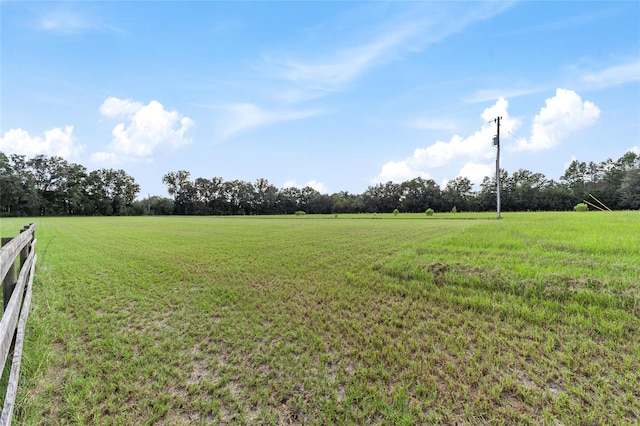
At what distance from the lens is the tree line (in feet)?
171

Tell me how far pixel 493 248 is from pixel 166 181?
8567 centimetres

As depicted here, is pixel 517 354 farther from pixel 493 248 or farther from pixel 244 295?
pixel 493 248

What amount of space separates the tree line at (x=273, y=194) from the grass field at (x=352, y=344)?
5923 centimetres

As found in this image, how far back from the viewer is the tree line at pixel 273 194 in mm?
52062

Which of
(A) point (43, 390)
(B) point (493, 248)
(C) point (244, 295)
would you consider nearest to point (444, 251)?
(B) point (493, 248)

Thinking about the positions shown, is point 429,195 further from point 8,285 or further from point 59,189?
point 59,189

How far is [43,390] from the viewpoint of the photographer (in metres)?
2.56

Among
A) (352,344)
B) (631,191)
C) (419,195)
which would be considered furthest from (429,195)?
(352,344)

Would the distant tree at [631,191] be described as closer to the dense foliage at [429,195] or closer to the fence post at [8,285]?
the dense foliage at [429,195]

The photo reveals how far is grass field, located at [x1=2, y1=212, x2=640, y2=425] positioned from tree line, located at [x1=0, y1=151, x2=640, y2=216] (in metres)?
59.2

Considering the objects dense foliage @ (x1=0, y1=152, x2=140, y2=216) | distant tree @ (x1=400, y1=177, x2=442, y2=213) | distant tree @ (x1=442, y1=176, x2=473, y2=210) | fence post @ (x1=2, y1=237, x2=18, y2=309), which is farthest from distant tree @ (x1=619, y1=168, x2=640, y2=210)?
dense foliage @ (x1=0, y1=152, x2=140, y2=216)

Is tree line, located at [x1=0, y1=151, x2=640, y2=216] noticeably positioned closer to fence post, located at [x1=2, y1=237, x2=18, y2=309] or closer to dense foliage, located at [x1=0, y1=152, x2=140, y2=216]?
dense foliage, located at [x1=0, y1=152, x2=140, y2=216]

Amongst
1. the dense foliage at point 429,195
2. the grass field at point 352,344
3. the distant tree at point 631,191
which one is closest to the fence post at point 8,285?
the grass field at point 352,344

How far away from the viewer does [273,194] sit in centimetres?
7788
